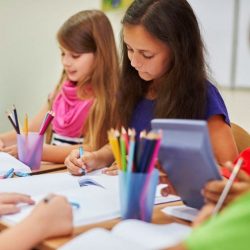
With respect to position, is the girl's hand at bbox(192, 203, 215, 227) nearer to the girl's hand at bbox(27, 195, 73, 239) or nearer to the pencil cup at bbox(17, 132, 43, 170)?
the girl's hand at bbox(27, 195, 73, 239)

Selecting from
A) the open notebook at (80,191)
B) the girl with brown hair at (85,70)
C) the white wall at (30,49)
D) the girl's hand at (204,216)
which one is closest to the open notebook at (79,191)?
the open notebook at (80,191)

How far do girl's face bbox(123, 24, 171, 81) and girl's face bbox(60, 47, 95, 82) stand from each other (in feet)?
1.79

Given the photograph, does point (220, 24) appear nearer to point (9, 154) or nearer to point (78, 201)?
point (9, 154)

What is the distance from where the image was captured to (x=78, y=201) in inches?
34.1

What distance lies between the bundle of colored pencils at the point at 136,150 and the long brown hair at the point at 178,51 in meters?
0.41

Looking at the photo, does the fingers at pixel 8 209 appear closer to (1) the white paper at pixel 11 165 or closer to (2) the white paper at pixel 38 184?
(2) the white paper at pixel 38 184

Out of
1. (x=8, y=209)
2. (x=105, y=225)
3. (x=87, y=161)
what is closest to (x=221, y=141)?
(x=87, y=161)

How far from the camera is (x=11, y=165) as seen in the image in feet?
4.05

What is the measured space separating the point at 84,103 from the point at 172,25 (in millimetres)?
688

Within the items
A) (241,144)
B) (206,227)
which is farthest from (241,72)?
(206,227)

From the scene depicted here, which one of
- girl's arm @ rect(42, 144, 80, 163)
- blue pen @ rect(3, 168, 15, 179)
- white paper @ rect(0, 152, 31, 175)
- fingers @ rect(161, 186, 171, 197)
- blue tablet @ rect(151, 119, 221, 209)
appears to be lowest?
girl's arm @ rect(42, 144, 80, 163)

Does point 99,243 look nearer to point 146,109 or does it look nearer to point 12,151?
point 146,109

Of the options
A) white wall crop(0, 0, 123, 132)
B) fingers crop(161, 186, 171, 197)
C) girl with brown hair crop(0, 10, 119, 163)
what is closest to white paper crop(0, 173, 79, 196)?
fingers crop(161, 186, 171, 197)

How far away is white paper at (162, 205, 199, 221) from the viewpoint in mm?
827
